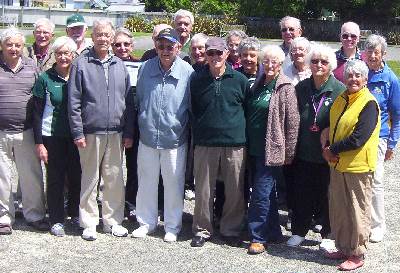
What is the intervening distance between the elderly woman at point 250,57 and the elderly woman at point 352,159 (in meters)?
1.05

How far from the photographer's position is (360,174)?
5582 millimetres

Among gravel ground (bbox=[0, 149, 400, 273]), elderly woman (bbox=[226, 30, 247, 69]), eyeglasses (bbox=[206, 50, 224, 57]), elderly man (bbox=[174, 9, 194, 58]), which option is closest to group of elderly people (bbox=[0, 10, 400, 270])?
eyeglasses (bbox=[206, 50, 224, 57])

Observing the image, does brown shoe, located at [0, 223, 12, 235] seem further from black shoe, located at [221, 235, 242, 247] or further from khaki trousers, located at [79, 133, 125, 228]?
black shoe, located at [221, 235, 242, 247]

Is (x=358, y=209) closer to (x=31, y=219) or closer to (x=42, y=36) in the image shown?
(x=31, y=219)

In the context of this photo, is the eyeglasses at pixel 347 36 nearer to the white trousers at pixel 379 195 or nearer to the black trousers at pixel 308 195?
the white trousers at pixel 379 195

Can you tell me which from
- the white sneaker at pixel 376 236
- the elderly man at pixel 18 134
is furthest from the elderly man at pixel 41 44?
the white sneaker at pixel 376 236

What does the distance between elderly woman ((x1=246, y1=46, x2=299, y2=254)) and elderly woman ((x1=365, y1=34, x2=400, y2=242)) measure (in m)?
0.93

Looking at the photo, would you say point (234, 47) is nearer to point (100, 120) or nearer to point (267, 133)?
point (267, 133)

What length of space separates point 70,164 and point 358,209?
289 centimetres

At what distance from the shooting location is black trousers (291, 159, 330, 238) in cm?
608

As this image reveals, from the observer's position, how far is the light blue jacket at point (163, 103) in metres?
6.13

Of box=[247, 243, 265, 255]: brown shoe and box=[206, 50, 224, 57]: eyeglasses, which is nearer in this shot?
box=[206, 50, 224, 57]: eyeglasses

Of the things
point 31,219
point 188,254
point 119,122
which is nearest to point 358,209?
point 188,254

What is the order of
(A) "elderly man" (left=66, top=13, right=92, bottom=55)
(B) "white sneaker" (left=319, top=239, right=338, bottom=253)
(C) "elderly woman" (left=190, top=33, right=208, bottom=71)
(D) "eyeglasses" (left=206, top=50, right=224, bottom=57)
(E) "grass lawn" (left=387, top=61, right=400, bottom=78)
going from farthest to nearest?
(E) "grass lawn" (left=387, top=61, right=400, bottom=78) < (A) "elderly man" (left=66, top=13, right=92, bottom=55) < (C) "elderly woman" (left=190, top=33, right=208, bottom=71) < (B) "white sneaker" (left=319, top=239, right=338, bottom=253) < (D) "eyeglasses" (left=206, top=50, right=224, bottom=57)
